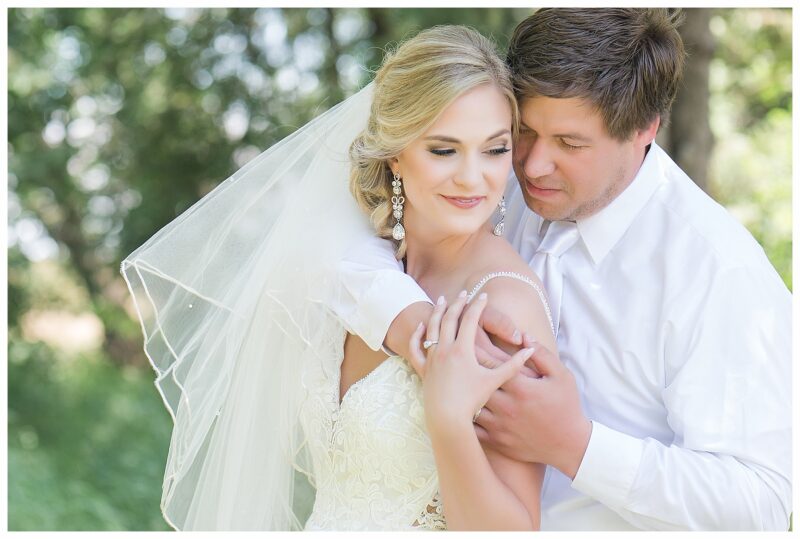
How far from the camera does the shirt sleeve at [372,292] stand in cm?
267

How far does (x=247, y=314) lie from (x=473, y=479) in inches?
40.5

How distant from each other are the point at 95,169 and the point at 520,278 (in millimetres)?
6315

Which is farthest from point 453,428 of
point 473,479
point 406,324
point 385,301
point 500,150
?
point 500,150

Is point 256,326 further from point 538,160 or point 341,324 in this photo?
point 538,160

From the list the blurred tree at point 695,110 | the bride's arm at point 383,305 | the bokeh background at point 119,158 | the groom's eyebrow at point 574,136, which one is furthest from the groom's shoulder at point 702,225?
the bokeh background at point 119,158

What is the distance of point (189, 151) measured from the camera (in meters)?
7.37

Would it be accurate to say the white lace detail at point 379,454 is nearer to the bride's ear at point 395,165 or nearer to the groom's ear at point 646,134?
the bride's ear at point 395,165

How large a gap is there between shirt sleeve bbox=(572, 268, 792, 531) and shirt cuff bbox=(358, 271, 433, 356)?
61 cm

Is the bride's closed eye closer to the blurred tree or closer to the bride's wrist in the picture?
the bride's wrist

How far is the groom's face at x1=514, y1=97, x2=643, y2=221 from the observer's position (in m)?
2.81

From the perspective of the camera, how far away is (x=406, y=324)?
262 centimetres

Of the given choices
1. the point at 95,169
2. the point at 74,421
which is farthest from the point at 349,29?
the point at 74,421
